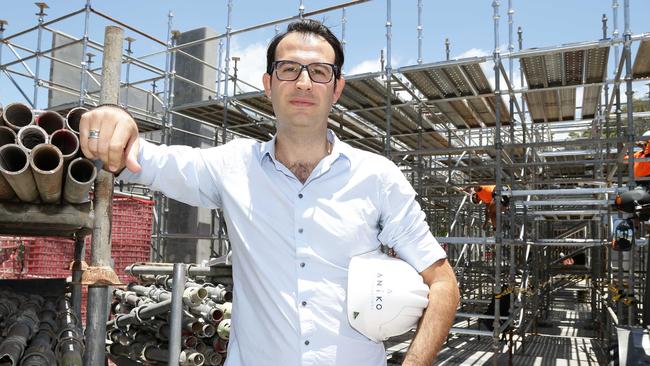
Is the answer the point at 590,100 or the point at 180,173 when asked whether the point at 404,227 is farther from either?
the point at 590,100

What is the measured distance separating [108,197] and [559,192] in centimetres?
613

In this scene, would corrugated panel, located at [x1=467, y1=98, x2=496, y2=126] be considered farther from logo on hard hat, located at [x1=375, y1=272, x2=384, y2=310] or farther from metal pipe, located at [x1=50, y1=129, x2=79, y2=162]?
logo on hard hat, located at [x1=375, y1=272, x2=384, y2=310]

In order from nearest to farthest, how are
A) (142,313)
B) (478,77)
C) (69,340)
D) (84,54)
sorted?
(69,340), (142,313), (478,77), (84,54)

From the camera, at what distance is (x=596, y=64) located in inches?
297

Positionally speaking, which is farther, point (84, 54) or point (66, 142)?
point (84, 54)

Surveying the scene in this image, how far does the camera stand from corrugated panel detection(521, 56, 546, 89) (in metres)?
7.40

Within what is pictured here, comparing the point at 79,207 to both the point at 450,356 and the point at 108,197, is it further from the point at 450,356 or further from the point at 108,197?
the point at 450,356

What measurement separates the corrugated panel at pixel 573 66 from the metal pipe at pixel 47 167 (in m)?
6.69

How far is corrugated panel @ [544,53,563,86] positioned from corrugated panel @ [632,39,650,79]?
0.95m

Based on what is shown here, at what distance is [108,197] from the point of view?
2.55 meters

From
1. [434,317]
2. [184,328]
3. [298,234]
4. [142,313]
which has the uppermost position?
[298,234]

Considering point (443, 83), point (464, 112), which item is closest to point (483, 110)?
point (464, 112)

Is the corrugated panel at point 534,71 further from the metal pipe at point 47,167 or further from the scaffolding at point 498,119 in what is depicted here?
the metal pipe at point 47,167

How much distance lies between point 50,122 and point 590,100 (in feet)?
31.0
